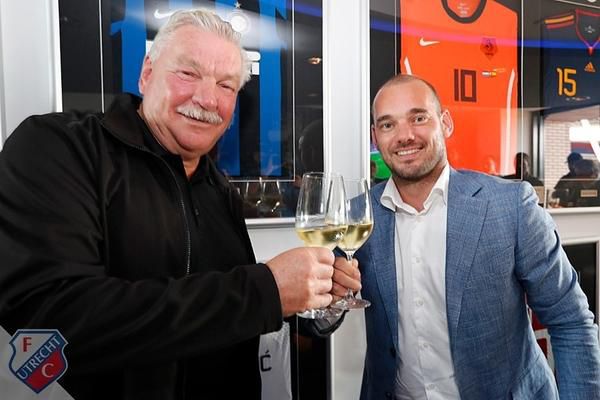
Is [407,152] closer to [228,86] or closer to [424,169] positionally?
[424,169]

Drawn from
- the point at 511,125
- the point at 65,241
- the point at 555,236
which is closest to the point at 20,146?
the point at 65,241

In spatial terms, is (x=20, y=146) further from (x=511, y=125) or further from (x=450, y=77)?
(x=511, y=125)

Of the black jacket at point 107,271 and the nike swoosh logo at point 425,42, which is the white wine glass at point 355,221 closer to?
the black jacket at point 107,271

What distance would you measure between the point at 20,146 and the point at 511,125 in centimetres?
194

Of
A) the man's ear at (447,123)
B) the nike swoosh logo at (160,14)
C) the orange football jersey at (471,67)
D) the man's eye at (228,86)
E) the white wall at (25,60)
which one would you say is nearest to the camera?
the man's eye at (228,86)

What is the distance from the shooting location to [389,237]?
1.45 m

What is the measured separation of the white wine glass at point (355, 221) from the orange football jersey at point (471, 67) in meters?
0.88

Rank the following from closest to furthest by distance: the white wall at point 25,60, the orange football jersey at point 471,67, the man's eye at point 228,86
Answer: the man's eye at point 228,86
the white wall at point 25,60
the orange football jersey at point 471,67

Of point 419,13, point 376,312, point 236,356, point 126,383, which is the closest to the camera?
point 126,383

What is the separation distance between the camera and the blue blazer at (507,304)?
1287 mm

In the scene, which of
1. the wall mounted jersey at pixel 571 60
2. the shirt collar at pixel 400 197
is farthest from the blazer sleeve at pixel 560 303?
the wall mounted jersey at pixel 571 60

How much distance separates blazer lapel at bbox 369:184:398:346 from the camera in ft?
4.54

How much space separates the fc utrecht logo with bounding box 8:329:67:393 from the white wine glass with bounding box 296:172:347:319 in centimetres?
54

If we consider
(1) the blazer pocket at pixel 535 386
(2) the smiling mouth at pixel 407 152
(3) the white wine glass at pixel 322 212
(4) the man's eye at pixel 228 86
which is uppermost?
(4) the man's eye at pixel 228 86
